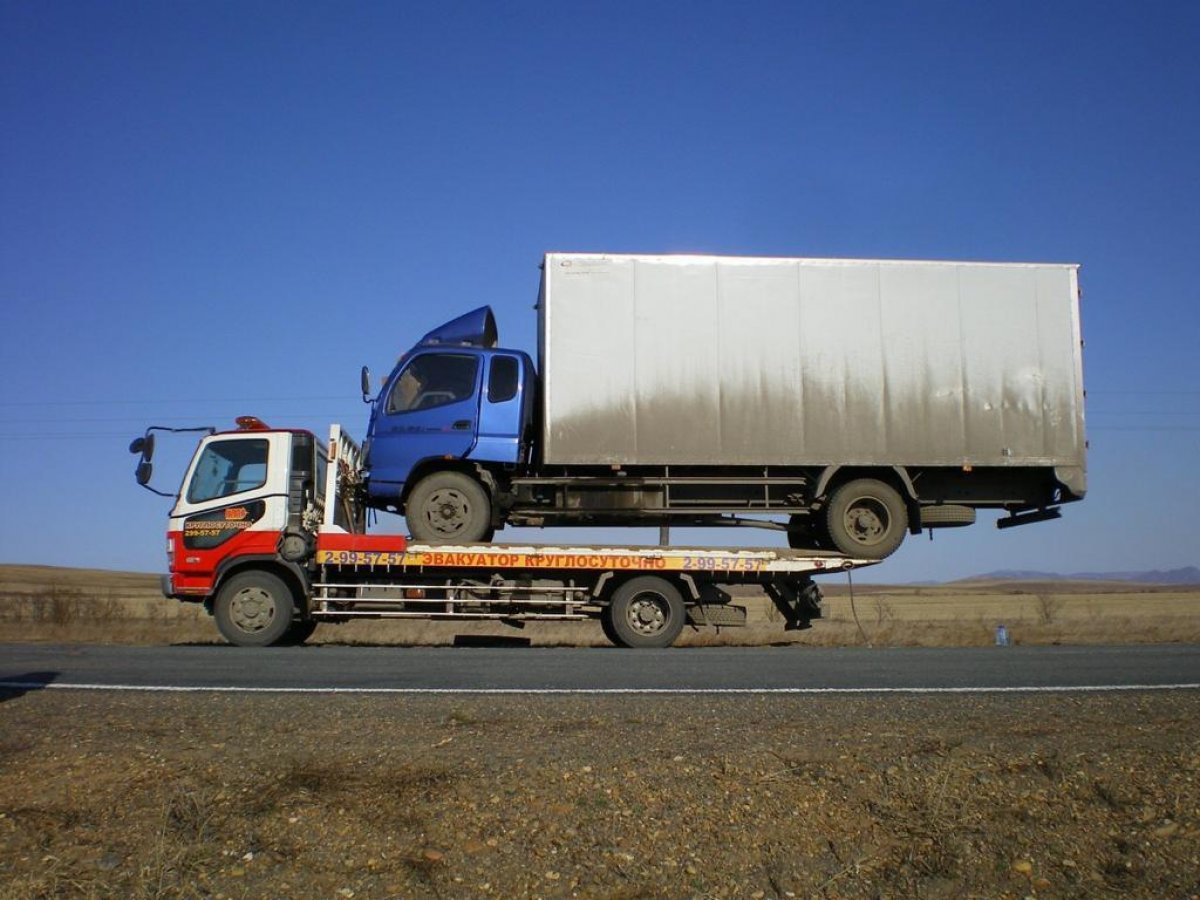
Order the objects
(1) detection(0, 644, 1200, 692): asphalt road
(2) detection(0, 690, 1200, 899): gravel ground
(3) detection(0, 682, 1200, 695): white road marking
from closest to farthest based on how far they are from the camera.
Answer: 1. (2) detection(0, 690, 1200, 899): gravel ground
2. (3) detection(0, 682, 1200, 695): white road marking
3. (1) detection(0, 644, 1200, 692): asphalt road

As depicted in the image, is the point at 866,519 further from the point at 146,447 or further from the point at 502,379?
the point at 146,447

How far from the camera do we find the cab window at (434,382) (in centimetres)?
1252

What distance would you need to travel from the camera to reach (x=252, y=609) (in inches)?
490

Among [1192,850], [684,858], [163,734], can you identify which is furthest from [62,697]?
[1192,850]

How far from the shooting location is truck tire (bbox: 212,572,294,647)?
1238 centimetres

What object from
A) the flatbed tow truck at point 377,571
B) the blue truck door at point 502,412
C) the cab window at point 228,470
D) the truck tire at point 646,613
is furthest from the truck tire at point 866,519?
the cab window at point 228,470

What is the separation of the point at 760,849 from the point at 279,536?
30.8 ft

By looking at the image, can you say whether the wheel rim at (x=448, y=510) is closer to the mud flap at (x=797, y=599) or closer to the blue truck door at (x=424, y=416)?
the blue truck door at (x=424, y=416)

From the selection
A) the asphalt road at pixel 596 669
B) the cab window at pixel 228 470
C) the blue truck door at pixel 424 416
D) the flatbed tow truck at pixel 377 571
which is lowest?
the asphalt road at pixel 596 669

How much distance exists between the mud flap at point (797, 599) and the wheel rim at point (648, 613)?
138cm

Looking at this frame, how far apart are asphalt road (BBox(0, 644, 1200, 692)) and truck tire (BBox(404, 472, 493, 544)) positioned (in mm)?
1598

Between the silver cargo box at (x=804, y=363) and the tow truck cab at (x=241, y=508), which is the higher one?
the silver cargo box at (x=804, y=363)

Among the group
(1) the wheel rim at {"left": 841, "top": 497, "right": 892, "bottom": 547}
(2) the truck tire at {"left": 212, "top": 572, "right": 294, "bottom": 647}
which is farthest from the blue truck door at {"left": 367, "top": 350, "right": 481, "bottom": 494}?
(1) the wheel rim at {"left": 841, "top": 497, "right": 892, "bottom": 547}

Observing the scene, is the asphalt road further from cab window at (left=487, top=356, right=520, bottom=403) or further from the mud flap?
cab window at (left=487, top=356, right=520, bottom=403)
